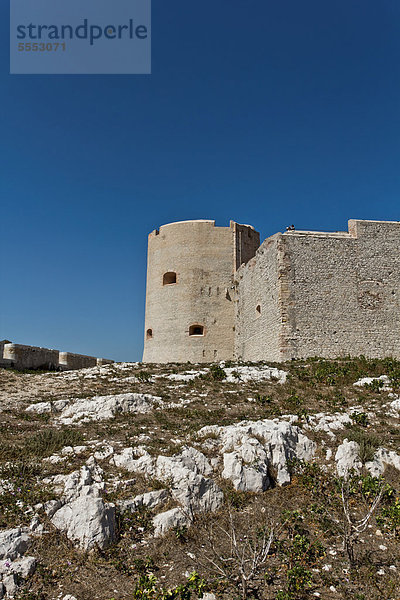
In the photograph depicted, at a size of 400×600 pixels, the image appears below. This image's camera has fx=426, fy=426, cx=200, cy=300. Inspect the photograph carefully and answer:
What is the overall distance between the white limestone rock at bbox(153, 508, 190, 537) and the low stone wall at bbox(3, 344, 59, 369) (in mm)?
13874

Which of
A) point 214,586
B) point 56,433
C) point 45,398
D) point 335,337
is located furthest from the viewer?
point 335,337

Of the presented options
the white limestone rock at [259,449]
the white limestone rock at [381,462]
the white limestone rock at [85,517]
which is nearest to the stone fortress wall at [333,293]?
the white limestone rock at [259,449]

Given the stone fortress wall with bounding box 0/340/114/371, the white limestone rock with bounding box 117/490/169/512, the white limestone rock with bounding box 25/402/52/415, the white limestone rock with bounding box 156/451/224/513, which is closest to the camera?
the white limestone rock with bounding box 117/490/169/512

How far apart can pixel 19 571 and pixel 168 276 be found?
1793 cm

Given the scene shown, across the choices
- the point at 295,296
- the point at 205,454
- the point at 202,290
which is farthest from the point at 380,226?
the point at 205,454

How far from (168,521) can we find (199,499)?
64 cm

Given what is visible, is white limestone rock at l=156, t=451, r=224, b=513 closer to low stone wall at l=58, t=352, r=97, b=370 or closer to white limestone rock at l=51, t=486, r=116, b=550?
white limestone rock at l=51, t=486, r=116, b=550

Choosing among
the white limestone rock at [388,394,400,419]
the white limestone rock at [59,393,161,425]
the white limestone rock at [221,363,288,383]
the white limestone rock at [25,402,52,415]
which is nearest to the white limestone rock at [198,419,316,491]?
the white limestone rock at [59,393,161,425]

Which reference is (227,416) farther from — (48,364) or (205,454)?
(48,364)

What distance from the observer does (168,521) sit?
589 centimetres

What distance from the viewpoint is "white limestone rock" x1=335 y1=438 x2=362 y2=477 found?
23.8 ft

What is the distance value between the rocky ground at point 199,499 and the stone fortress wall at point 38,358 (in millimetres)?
8136

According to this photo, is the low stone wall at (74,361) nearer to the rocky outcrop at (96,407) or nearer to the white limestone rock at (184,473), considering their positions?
the rocky outcrop at (96,407)

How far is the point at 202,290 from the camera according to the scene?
2134 cm
